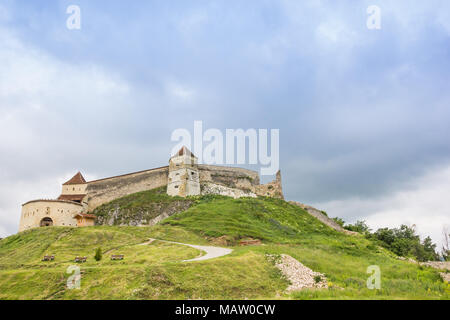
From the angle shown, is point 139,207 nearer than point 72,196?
Yes

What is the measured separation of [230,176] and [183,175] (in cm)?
1070

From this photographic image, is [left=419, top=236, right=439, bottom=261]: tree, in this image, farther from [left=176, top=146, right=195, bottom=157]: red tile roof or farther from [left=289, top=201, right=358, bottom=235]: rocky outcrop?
[left=176, top=146, right=195, bottom=157]: red tile roof

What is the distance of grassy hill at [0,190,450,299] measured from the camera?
46.3 feet

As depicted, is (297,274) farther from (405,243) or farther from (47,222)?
(47,222)

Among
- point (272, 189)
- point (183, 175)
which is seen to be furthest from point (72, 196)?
point (272, 189)

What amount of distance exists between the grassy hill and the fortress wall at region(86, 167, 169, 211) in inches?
301

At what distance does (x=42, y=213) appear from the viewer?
40750 mm

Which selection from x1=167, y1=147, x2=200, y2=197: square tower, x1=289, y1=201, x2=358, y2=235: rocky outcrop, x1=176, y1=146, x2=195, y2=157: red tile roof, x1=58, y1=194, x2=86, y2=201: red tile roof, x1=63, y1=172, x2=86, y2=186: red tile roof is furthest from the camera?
x1=63, y1=172, x2=86, y2=186: red tile roof

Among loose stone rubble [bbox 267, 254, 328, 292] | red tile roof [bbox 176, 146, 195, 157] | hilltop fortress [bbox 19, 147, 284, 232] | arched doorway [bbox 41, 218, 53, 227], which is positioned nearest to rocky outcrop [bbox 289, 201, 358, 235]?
hilltop fortress [bbox 19, 147, 284, 232]

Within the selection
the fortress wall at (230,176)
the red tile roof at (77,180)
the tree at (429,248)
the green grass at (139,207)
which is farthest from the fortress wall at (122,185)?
the tree at (429,248)

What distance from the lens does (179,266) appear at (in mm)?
16484

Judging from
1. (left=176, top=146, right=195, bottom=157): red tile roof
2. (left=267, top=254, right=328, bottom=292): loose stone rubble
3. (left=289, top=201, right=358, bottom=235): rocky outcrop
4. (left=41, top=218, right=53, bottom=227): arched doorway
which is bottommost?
(left=267, top=254, right=328, bottom=292): loose stone rubble
